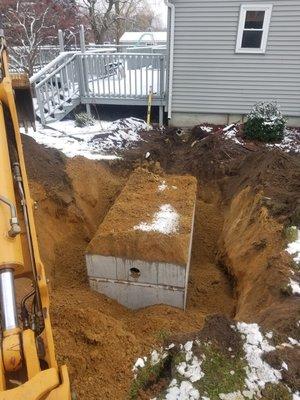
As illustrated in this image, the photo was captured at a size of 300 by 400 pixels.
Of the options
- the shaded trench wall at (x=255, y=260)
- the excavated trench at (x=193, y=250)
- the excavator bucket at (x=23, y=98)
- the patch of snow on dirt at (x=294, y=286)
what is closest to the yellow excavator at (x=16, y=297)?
the excavator bucket at (x=23, y=98)

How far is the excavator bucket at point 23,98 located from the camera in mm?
3406

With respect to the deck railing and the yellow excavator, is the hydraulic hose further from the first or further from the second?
the deck railing

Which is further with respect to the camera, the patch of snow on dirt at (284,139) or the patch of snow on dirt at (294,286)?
the patch of snow on dirt at (284,139)

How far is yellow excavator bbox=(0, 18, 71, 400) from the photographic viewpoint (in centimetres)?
166

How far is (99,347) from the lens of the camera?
338cm

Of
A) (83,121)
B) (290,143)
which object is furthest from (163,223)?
(83,121)

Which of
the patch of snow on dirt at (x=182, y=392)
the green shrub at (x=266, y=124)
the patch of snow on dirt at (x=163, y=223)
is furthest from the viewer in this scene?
the green shrub at (x=266, y=124)

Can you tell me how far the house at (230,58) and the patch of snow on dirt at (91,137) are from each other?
172 cm

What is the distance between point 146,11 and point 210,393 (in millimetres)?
47500

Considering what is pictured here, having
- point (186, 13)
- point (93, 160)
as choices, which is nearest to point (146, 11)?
point (186, 13)

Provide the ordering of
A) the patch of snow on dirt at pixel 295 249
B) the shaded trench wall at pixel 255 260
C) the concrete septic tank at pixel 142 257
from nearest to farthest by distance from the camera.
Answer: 1. the shaded trench wall at pixel 255 260
2. the patch of snow on dirt at pixel 295 249
3. the concrete septic tank at pixel 142 257

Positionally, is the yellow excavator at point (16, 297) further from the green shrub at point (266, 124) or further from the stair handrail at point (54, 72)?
the green shrub at point (266, 124)

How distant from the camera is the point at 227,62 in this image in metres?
9.86

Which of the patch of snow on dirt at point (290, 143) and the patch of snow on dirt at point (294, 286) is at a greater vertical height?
the patch of snow on dirt at point (294, 286)
